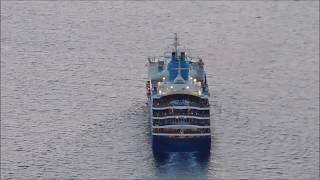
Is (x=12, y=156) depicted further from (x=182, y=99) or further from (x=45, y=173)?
(x=182, y=99)

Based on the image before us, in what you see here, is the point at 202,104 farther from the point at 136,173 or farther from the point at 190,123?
the point at 136,173

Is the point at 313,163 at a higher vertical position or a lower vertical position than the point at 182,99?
lower

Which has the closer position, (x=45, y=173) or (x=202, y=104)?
(x=45, y=173)

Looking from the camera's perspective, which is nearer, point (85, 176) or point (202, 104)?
point (85, 176)

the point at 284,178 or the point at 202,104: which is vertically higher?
the point at 202,104

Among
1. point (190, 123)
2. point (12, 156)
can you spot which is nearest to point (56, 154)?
point (12, 156)

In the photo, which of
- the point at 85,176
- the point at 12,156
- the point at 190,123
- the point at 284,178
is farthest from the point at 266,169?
the point at 12,156
